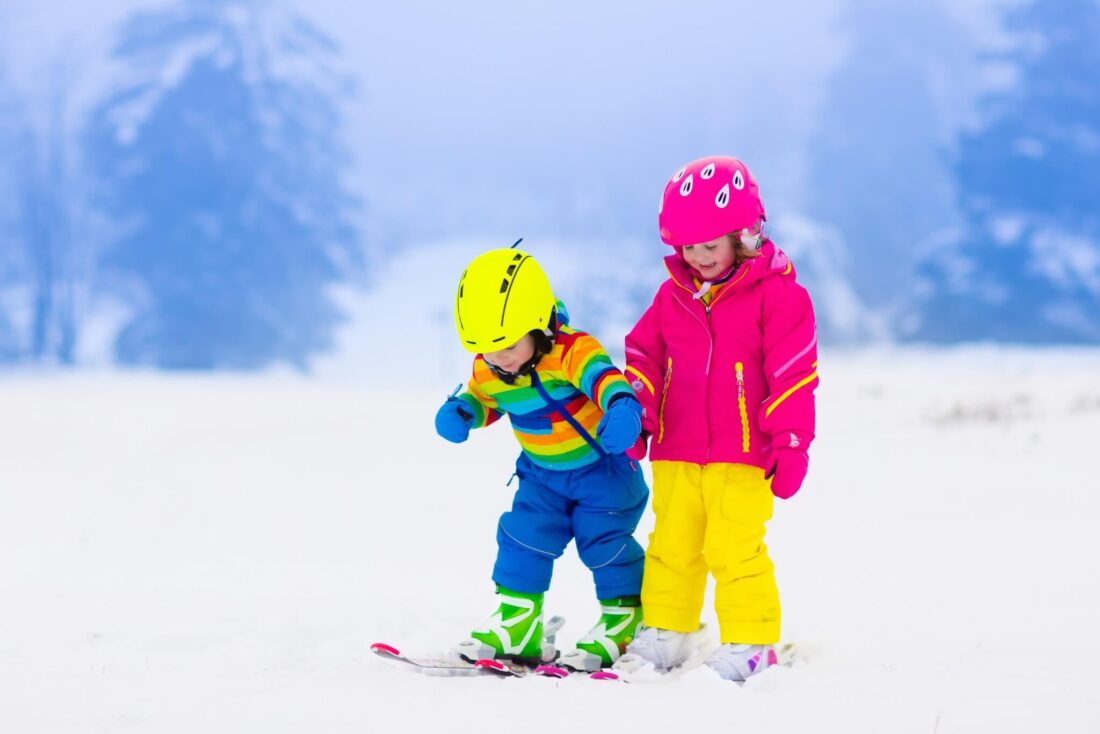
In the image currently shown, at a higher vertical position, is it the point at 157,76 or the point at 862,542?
the point at 157,76

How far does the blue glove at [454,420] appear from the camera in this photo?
3203 mm

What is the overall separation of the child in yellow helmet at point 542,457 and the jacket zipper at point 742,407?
34cm

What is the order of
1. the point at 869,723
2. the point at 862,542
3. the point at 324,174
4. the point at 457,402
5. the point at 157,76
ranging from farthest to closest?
the point at 324,174 → the point at 157,76 → the point at 862,542 → the point at 457,402 → the point at 869,723

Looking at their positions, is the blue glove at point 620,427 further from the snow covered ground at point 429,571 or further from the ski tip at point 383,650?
the ski tip at point 383,650

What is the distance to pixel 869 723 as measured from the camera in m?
2.38

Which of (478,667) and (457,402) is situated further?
(457,402)

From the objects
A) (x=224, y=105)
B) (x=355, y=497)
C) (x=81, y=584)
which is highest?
(x=224, y=105)

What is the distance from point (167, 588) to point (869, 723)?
10.4ft

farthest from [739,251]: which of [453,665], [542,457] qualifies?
[453,665]

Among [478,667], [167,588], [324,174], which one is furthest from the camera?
[324,174]

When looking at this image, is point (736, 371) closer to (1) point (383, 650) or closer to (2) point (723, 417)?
(2) point (723, 417)

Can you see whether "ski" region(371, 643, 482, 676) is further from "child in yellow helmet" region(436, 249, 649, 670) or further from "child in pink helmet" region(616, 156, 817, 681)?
→ "child in pink helmet" region(616, 156, 817, 681)

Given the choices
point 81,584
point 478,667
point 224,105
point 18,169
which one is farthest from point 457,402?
point 18,169

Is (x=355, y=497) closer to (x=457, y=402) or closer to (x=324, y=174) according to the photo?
(x=457, y=402)
